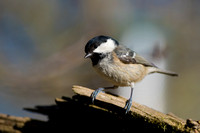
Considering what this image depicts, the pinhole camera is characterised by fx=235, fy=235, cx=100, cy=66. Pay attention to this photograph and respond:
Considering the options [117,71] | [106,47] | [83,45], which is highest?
[83,45]

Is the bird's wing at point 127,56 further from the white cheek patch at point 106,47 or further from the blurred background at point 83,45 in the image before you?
the blurred background at point 83,45

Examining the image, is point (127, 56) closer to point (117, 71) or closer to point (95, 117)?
point (117, 71)

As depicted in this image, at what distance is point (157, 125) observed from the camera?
1.14 metres

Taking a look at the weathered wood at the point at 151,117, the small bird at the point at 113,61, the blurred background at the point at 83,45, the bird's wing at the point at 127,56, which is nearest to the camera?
the weathered wood at the point at 151,117

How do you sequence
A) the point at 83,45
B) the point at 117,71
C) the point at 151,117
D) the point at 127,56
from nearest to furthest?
the point at 151,117 → the point at 117,71 → the point at 127,56 → the point at 83,45

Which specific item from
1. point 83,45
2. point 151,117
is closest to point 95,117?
point 151,117

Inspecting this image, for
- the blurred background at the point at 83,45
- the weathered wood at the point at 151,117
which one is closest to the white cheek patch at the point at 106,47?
the weathered wood at the point at 151,117

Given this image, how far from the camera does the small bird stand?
61.7 inches

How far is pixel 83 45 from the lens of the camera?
3307 mm

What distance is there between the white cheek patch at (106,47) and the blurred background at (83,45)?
1167 mm

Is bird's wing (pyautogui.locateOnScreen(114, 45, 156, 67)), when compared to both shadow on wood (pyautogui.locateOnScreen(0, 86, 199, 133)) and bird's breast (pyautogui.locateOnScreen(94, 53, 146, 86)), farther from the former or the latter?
shadow on wood (pyautogui.locateOnScreen(0, 86, 199, 133))

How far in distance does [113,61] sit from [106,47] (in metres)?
0.11

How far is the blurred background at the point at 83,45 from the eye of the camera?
10.6 feet

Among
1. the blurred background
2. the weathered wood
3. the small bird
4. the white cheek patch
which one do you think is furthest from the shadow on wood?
the blurred background
